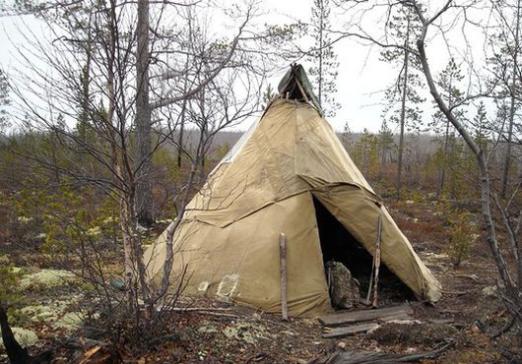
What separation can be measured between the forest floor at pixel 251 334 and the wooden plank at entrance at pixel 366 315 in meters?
0.17

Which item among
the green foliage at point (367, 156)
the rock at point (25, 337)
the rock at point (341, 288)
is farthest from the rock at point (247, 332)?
the green foliage at point (367, 156)

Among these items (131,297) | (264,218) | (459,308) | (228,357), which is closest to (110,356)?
(131,297)

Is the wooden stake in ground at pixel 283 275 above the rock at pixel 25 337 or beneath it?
above

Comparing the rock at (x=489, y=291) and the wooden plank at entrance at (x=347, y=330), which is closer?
the wooden plank at entrance at (x=347, y=330)

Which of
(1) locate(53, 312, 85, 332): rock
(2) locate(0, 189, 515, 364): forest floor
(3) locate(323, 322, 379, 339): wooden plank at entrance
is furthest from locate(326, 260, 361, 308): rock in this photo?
(1) locate(53, 312, 85, 332): rock

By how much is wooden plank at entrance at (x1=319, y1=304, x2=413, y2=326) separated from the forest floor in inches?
6.6

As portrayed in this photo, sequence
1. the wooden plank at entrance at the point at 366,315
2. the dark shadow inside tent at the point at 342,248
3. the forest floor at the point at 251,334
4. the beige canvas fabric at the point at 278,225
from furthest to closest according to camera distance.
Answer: the dark shadow inside tent at the point at 342,248, the beige canvas fabric at the point at 278,225, the wooden plank at entrance at the point at 366,315, the forest floor at the point at 251,334

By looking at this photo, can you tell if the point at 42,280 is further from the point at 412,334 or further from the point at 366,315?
the point at 412,334

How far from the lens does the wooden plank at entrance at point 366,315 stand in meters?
5.85

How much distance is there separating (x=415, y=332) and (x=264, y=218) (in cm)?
247

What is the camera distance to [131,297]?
432 centimetres

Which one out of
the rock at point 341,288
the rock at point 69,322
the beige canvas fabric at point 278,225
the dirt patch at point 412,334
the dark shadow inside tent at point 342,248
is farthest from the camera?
the dark shadow inside tent at point 342,248

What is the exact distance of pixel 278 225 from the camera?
6.43 meters

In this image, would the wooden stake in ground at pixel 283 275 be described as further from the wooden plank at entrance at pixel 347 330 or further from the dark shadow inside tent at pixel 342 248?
the dark shadow inside tent at pixel 342 248
